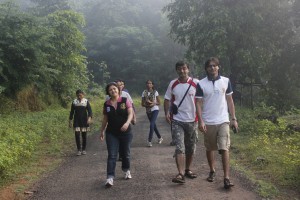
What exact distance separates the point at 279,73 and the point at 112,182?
13.7 metres

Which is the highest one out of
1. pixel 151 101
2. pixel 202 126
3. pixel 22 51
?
pixel 22 51

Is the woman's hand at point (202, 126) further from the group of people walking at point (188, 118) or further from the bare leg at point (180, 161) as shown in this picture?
the bare leg at point (180, 161)

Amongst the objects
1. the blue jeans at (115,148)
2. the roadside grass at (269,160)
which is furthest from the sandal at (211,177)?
the blue jeans at (115,148)

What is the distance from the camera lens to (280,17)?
1895 cm

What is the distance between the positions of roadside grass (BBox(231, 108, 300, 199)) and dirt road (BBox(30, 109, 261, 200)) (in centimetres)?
38

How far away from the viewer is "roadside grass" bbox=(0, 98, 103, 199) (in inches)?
284

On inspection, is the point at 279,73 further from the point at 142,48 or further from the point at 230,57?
the point at 142,48

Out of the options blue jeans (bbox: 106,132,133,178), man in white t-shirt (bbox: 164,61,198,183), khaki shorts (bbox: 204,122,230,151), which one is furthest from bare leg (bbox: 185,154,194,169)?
blue jeans (bbox: 106,132,133,178)

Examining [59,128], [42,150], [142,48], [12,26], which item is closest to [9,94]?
[12,26]

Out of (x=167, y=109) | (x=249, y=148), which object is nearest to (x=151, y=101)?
(x=249, y=148)

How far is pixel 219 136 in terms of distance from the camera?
6195mm

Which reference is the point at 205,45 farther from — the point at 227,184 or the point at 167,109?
the point at 227,184

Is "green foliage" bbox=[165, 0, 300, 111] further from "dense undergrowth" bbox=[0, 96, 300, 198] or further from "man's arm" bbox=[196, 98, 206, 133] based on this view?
"man's arm" bbox=[196, 98, 206, 133]

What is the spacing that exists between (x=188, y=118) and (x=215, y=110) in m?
0.59
